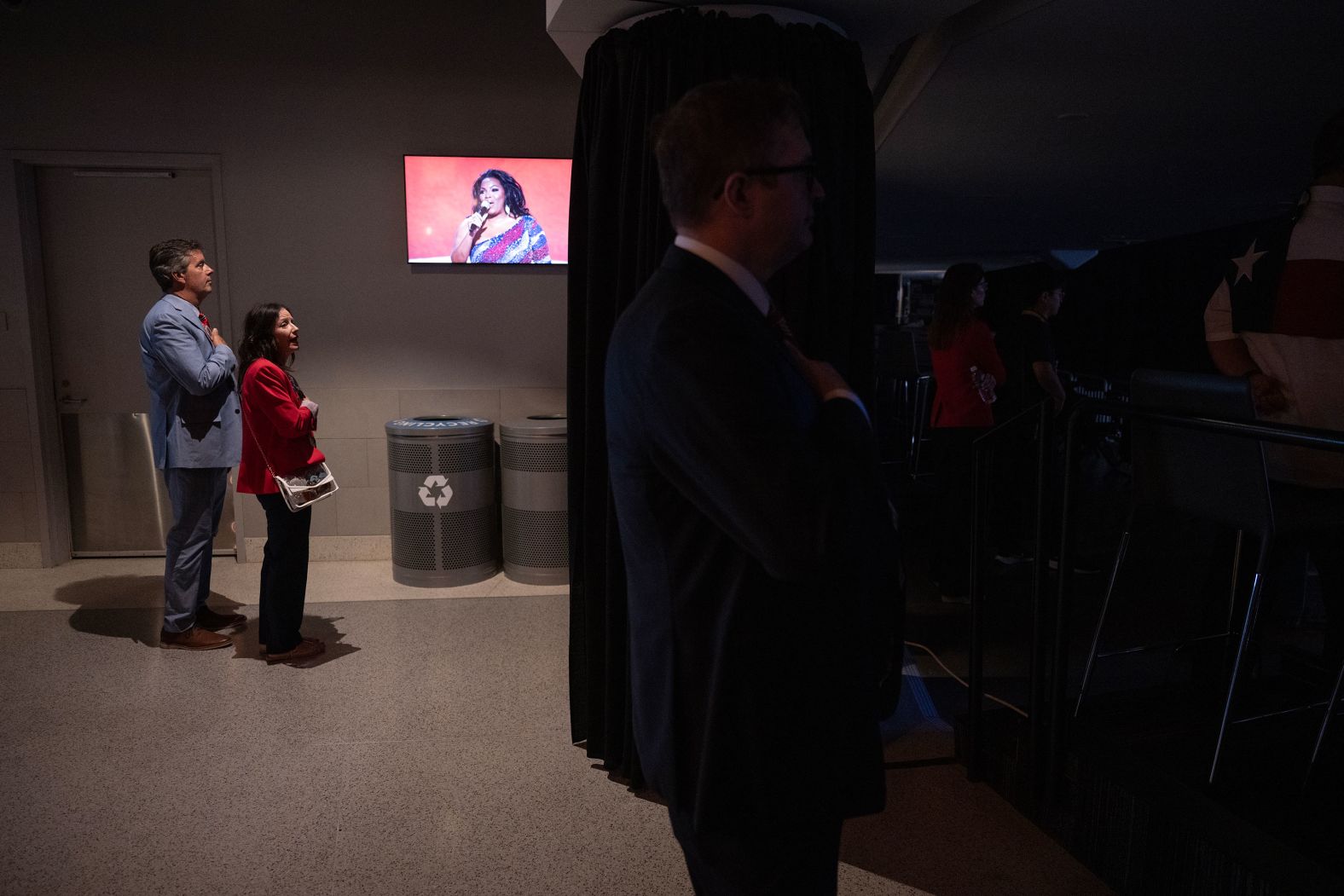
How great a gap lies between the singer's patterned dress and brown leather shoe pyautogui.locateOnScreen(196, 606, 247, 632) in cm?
224

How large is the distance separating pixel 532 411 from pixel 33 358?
8.95 feet

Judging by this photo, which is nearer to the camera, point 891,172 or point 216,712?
point 216,712

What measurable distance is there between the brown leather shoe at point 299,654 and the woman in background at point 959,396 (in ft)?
9.74

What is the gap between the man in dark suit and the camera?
983 mm

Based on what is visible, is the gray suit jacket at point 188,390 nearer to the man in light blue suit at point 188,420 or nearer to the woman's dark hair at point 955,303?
the man in light blue suit at point 188,420

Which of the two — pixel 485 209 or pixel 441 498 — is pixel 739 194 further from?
pixel 485 209

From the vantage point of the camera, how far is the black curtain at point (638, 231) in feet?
8.16

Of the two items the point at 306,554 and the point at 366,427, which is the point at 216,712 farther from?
the point at 366,427

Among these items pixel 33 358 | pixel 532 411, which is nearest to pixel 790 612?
pixel 532 411

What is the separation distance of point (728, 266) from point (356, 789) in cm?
223

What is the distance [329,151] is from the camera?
4.74m

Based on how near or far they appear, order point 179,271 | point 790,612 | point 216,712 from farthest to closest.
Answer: point 179,271, point 216,712, point 790,612

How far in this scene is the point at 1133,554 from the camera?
196 inches

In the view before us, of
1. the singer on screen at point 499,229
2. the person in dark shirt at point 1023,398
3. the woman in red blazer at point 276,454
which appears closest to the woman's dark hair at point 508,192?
the singer on screen at point 499,229
